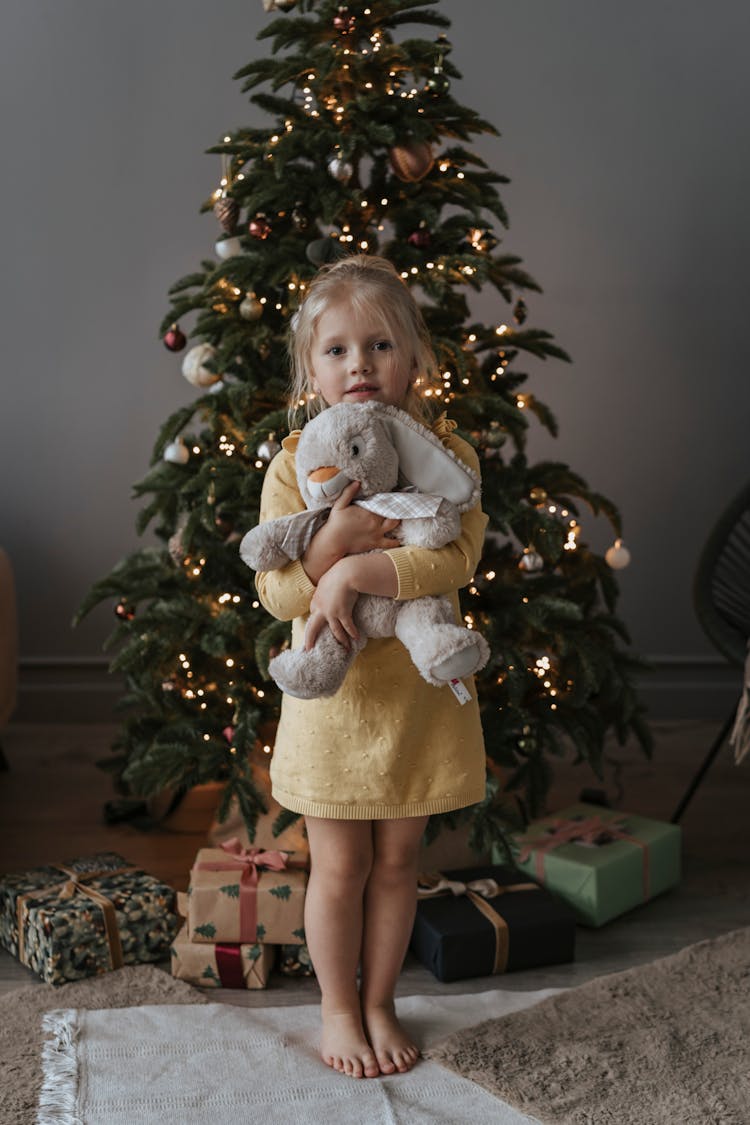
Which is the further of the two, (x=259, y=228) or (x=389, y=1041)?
(x=259, y=228)

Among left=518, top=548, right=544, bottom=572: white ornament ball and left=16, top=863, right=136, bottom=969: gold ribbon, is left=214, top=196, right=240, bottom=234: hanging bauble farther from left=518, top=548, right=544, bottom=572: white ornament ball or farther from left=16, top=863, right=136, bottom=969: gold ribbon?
left=16, top=863, right=136, bottom=969: gold ribbon

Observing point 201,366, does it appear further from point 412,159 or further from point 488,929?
point 488,929

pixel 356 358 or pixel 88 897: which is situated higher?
pixel 356 358

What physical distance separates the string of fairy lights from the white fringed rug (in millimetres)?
548

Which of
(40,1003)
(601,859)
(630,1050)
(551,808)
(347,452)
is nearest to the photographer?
(347,452)

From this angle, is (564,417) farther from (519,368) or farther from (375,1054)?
(375,1054)

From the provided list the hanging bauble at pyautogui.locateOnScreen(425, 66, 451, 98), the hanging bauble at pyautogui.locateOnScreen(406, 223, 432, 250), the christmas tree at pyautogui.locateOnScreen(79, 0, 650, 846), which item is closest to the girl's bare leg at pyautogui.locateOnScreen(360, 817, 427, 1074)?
the christmas tree at pyautogui.locateOnScreen(79, 0, 650, 846)

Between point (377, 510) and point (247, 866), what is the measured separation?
0.82 metres

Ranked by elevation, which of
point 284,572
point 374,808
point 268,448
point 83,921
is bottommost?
point 83,921

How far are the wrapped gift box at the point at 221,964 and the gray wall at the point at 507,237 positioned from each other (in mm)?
1478

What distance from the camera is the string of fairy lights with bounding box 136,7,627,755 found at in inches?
86.4

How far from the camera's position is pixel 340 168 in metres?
2.16

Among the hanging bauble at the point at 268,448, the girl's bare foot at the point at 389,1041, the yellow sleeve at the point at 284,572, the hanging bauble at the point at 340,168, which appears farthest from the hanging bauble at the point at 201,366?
the girl's bare foot at the point at 389,1041

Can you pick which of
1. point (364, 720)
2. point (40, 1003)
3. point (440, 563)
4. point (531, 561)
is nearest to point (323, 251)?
point (531, 561)
